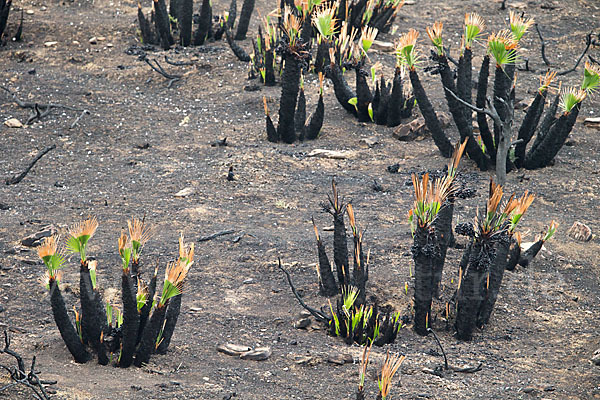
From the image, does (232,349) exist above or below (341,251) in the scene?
below

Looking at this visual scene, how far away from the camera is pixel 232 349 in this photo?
413 centimetres

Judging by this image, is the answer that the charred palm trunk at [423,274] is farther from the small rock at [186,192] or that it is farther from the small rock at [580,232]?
the small rock at [186,192]

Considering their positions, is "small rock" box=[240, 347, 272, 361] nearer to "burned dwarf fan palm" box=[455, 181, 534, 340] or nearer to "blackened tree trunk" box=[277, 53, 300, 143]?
"burned dwarf fan palm" box=[455, 181, 534, 340]

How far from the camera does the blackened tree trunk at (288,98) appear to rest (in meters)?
7.34

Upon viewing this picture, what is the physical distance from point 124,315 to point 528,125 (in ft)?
15.0

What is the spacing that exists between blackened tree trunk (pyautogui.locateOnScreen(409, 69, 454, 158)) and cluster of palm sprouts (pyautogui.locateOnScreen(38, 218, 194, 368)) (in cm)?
376

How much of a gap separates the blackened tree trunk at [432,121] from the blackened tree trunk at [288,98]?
1.21 metres

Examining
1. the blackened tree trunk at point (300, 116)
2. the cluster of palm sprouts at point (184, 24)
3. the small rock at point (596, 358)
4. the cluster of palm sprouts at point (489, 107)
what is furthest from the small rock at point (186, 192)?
the cluster of palm sprouts at point (184, 24)

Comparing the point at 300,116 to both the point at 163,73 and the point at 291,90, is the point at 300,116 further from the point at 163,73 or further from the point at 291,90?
the point at 163,73

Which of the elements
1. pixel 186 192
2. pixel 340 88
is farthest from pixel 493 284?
pixel 340 88

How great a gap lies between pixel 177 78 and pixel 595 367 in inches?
259

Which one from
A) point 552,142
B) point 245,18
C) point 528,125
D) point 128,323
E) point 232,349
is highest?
point 245,18

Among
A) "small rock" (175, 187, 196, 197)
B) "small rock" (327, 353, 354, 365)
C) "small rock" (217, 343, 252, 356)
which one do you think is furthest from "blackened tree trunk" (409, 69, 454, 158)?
"small rock" (217, 343, 252, 356)

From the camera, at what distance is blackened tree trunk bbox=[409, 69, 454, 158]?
6.92m
